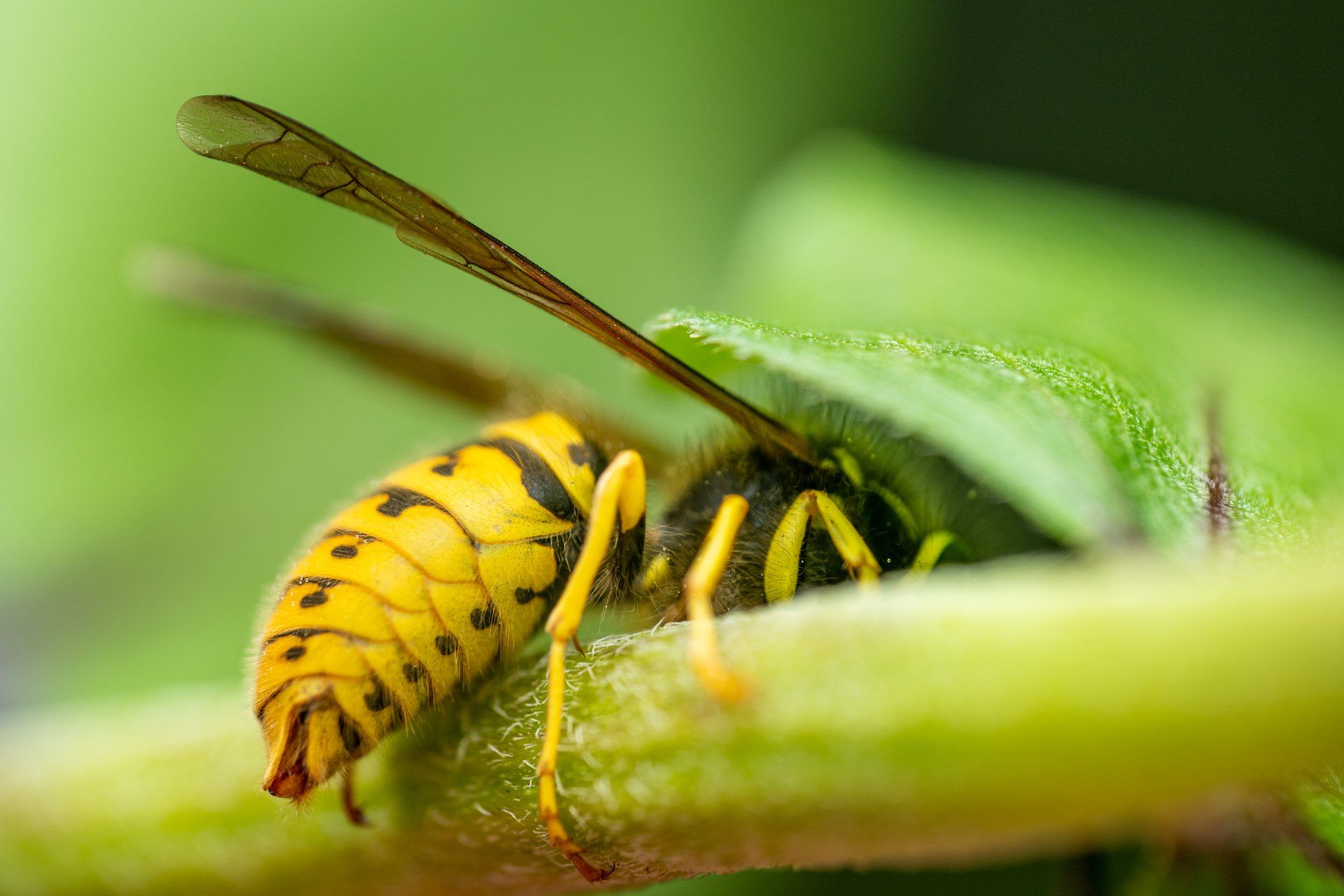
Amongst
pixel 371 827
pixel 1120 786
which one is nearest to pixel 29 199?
pixel 371 827

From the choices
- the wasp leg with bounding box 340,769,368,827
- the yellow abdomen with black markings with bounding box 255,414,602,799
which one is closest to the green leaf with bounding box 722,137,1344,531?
the yellow abdomen with black markings with bounding box 255,414,602,799

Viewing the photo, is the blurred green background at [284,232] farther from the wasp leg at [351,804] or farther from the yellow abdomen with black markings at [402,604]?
the wasp leg at [351,804]

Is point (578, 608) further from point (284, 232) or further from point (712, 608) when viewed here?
point (284, 232)

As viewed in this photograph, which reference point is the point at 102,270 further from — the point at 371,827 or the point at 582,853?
the point at 582,853

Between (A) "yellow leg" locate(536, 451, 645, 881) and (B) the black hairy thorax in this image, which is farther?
(B) the black hairy thorax

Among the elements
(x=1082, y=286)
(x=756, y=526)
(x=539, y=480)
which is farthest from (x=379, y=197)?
(x=1082, y=286)

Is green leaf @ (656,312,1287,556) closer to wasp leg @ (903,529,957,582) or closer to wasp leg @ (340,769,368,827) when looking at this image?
wasp leg @ (903,529,957,582)
